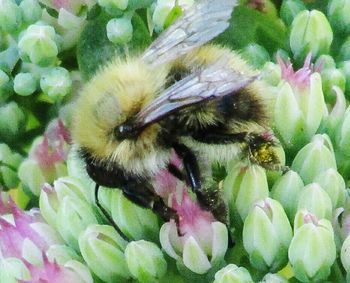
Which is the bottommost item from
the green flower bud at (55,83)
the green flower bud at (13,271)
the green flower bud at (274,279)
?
the green flower bud at (274,279)

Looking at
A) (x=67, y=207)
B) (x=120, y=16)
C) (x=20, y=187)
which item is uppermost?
(x=120, y=16)

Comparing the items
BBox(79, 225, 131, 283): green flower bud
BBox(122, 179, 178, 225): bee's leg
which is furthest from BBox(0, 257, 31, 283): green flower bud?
BBox(122, 179, 178, 225): bee's leg

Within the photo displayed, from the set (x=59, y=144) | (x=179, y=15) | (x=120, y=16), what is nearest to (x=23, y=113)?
(x=59, y=144)

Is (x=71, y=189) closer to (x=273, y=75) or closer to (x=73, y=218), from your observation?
(x=73, y=218)

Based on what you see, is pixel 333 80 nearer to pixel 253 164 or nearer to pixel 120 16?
pixel 253 164

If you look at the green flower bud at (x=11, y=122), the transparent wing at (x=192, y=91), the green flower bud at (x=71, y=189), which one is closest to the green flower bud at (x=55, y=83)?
the green flower bud at (x=11, y=122)

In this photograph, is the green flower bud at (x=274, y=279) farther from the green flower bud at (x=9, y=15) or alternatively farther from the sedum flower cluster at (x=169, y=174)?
the green flower bud at (x=9, y=15)

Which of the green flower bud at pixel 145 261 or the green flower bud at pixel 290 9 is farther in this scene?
the green flower bud at pixel 290 9
